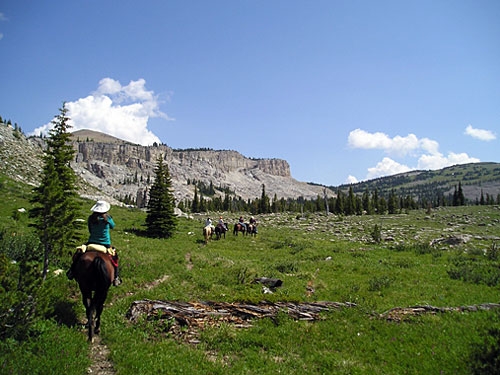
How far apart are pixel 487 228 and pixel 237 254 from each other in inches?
1753

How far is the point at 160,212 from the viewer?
98.3 ft

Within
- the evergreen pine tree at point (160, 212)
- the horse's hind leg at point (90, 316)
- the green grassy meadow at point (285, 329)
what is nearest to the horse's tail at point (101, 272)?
the horse's hind leg at point (90, 316)

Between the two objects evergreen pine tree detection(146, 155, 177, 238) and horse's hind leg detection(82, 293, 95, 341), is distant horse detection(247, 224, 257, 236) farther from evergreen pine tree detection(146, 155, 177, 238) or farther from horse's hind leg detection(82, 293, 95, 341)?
horse's hind leg detection(82, 293, 95, 341)

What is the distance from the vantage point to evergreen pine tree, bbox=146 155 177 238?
29.5 metres

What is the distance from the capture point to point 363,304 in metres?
11.8

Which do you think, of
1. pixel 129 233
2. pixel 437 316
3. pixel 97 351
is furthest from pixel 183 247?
pixel 437 316

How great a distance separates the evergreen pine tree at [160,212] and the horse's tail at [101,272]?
20.6 m

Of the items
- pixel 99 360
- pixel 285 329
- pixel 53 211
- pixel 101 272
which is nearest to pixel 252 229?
pixel 53 211

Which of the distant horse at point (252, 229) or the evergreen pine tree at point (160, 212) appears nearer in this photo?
the evergreen pine tree at point (160, 212)

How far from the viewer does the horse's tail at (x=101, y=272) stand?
9040 mm

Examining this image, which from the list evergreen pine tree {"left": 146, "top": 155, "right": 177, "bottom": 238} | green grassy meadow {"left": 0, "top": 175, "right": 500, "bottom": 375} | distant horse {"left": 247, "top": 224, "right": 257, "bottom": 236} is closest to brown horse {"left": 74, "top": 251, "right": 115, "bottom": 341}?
green grassy meadow {"left": 0, "top": 175, "right": 500, "bottom": 375}

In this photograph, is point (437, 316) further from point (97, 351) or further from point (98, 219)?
point (98, 219)

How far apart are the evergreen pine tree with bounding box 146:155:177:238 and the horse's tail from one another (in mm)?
20614

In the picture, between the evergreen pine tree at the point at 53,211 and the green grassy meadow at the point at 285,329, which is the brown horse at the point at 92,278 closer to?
the green grassy meadow at the point at 285,329
